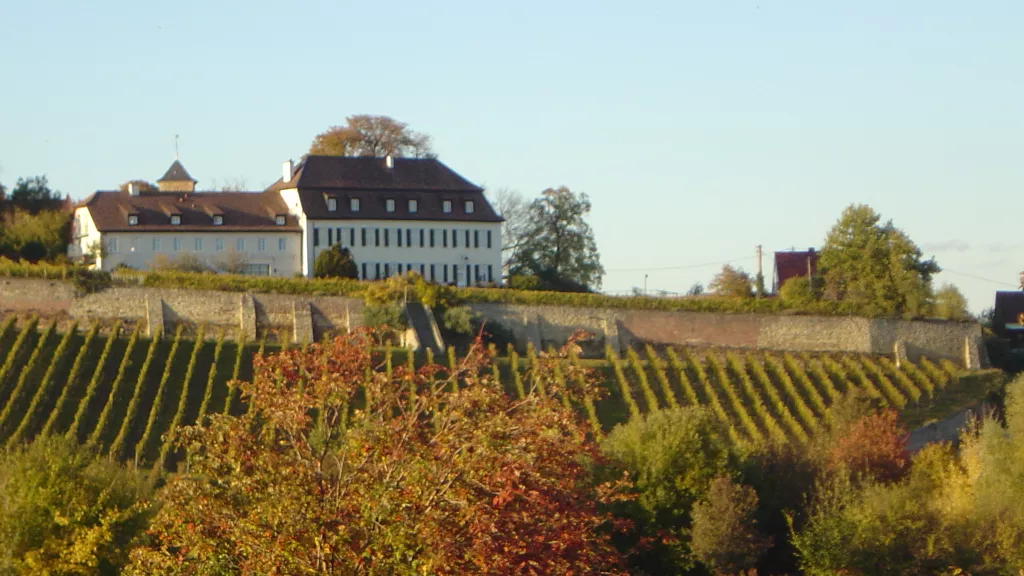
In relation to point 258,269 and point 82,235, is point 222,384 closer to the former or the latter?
point 258,269

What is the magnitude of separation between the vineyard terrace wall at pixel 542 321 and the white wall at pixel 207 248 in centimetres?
778

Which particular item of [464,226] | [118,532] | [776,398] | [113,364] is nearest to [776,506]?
[118,532]

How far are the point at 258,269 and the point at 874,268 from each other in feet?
70.4

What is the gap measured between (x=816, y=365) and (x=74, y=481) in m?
28.6

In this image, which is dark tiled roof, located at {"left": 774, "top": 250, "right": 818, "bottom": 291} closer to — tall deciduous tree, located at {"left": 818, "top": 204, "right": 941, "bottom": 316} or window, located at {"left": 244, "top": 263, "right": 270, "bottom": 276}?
tall deciduous tree, located at {"left": 818, "top": 204, "right": 941, "bottom": 316}

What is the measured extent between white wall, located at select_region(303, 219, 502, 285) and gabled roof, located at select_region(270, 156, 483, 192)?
6.44ft

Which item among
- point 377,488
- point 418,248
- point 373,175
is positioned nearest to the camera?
point 377,488

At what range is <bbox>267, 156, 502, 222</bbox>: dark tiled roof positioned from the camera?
57.6 meters

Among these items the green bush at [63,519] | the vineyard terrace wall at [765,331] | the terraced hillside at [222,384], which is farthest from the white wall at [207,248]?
the green bush at [63,519]

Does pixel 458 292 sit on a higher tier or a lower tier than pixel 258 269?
lower

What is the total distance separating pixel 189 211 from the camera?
56469 millimetres

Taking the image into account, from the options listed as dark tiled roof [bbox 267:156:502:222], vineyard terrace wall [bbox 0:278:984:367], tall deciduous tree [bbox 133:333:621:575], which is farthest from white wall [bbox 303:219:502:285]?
tall deciduous tree [bbox 133:333:621:575]

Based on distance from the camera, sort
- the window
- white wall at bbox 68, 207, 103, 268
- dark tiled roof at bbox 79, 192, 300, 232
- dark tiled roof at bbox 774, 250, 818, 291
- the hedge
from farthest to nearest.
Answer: dark tiled roof at bbox 774, 250, 818, 291 → the window → dark tiled roof at bbox 79, 192, 300, 232 → white wall at bbox 68, 207, 103, 268 → the hedge

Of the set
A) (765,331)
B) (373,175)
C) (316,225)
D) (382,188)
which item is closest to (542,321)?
(765,331)
